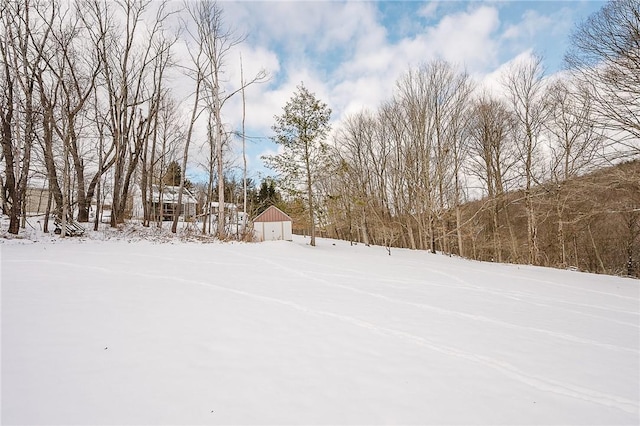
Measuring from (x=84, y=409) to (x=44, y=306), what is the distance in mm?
2417

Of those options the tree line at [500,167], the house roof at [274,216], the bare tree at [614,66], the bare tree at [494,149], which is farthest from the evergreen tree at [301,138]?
the bare tree at [614,66]

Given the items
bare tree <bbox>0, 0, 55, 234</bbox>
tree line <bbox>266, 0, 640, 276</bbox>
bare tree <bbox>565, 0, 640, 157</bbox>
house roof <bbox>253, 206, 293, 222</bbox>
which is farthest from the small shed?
bare tree <bbox>565, 0, 640, 157</bbox>

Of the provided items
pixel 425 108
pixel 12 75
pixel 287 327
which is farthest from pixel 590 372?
pixel 12 75

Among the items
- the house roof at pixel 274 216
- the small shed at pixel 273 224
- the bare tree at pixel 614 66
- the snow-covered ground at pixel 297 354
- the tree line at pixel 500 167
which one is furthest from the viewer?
the house roof at pixel 274 216

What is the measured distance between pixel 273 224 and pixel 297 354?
18.5 m

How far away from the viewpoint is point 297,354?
2541mm

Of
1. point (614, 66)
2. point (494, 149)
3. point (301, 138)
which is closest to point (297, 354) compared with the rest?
point (614, 66)

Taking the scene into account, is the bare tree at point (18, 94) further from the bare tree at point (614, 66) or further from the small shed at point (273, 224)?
the bare tree at point (614, 66)

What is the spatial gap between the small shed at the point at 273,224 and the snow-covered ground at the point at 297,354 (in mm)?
15558

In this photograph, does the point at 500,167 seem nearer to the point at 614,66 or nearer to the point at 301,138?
the point at 614,66

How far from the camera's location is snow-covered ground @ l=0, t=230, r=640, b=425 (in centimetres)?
183

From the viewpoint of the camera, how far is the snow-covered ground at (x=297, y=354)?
1.83 m

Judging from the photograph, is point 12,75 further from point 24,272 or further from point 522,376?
point 522,376

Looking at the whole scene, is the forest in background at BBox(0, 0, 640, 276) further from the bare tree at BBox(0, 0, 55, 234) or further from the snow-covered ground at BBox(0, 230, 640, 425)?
the snow-covered ground at BBox(0, 230, 640, 425)
